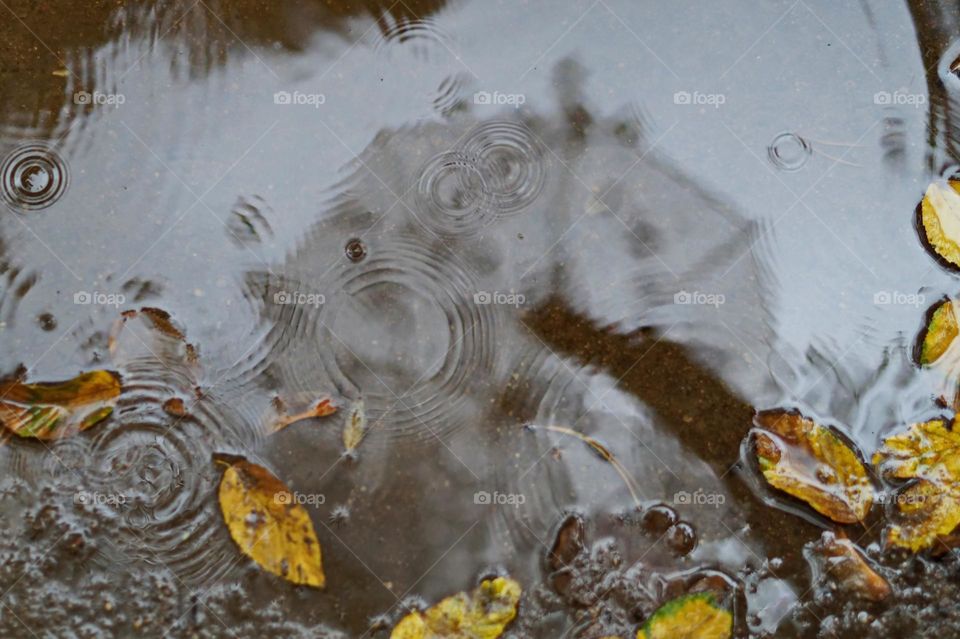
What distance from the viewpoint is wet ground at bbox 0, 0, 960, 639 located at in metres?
3.51

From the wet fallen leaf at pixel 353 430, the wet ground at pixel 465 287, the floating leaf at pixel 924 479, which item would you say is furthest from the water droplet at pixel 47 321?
the floating leaf at pixel 924 479

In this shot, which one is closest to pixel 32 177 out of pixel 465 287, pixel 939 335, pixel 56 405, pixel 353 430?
pixel 56 405

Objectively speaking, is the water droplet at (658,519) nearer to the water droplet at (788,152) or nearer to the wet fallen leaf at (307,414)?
the wet fallen leaf at (307,414)

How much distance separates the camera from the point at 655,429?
3604mm

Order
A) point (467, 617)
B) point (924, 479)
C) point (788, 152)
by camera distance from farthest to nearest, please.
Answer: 1. point (788, 152)
2. point (924, 479)
3. point (467, 617)

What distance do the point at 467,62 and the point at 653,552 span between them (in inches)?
90.2

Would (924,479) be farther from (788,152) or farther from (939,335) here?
(788,152)

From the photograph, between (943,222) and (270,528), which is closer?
(270,528)

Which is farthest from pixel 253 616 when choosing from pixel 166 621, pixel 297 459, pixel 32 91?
pixel 32 91

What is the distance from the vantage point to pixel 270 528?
3477 millimetres

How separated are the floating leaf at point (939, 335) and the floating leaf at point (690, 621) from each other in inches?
55.7

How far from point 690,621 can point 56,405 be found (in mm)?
2822

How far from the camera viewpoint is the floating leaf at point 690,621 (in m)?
3.49

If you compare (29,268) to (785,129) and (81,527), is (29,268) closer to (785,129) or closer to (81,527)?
(81,527)
